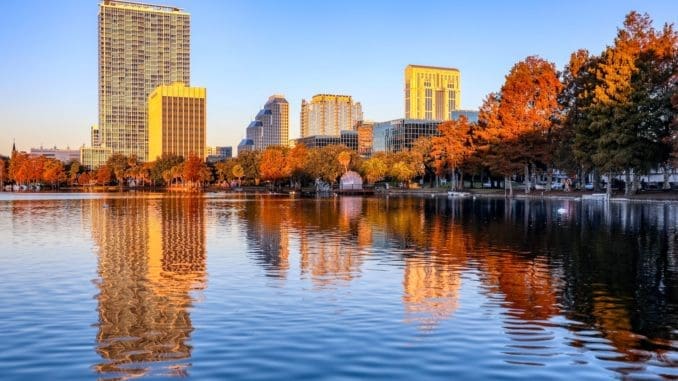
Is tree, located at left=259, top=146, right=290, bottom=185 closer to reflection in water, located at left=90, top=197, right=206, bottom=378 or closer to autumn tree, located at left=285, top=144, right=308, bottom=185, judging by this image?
autumn tree, located at left=285, top=144, right=308, bottom=185

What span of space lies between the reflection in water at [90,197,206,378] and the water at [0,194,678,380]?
6 centimetres

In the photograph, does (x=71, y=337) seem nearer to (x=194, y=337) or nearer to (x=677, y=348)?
(x=194, y=337)

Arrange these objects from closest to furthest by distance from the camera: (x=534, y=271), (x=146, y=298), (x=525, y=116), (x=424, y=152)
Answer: (x=146, y=298)
(x=534, y=271)
(x=525, y=116)
(x=424, y=152)

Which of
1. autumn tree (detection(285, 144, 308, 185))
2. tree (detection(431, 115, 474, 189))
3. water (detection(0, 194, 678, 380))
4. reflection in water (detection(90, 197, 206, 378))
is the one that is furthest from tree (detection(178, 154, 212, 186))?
water (detection(0, 194, 678, 380))

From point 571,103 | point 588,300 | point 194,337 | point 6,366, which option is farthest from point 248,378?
point 571,103

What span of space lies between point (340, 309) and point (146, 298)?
4.94 metres

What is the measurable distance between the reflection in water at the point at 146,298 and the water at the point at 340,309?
0.06m

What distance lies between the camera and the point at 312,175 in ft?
484

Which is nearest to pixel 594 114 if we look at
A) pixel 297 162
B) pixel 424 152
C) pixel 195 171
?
pixel 424 152

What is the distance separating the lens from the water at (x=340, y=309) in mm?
10539

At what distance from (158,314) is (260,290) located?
11.0 ft

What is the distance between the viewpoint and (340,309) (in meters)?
14.8

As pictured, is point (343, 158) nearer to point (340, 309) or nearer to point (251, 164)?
point (251, 164)

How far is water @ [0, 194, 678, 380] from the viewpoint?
10.5 meters
